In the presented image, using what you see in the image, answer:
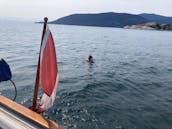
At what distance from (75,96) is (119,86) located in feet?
15.2

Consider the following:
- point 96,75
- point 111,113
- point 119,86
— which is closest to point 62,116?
point 111,113

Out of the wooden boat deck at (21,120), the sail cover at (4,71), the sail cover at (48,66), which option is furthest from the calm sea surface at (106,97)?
the wooden boat deck at (21,120)

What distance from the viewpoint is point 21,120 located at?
20.2 feet

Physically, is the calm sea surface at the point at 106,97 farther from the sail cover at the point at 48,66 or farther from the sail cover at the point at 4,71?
the sail cover at the point at 48,66

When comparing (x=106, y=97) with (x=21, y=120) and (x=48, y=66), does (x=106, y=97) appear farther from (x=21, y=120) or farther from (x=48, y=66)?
(x=21, y=120)

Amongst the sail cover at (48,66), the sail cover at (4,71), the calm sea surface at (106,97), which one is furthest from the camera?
the calm sea surface at (106,97)

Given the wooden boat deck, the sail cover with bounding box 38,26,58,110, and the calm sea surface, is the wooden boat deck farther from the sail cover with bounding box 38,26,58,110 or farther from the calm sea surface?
the calm sea surface

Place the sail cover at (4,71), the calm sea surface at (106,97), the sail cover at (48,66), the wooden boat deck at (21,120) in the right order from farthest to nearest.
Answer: the calm sea surface at (106,97) < the sail cover at (4,71) < the sail cover at (48,66) < the wooden boat deck at (21,120)

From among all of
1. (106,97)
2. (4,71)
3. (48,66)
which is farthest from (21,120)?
(106,97)

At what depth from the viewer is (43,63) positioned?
6836mm

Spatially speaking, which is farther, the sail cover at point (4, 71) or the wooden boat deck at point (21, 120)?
the sail cover at point (4, 71)

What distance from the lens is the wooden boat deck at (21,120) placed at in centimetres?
596

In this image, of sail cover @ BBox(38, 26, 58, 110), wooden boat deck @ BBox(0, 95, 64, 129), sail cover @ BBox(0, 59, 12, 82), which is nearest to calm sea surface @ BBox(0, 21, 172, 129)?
sail cover @ BBox(0, 59, 12, 82)

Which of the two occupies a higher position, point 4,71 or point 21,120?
point 4,71
